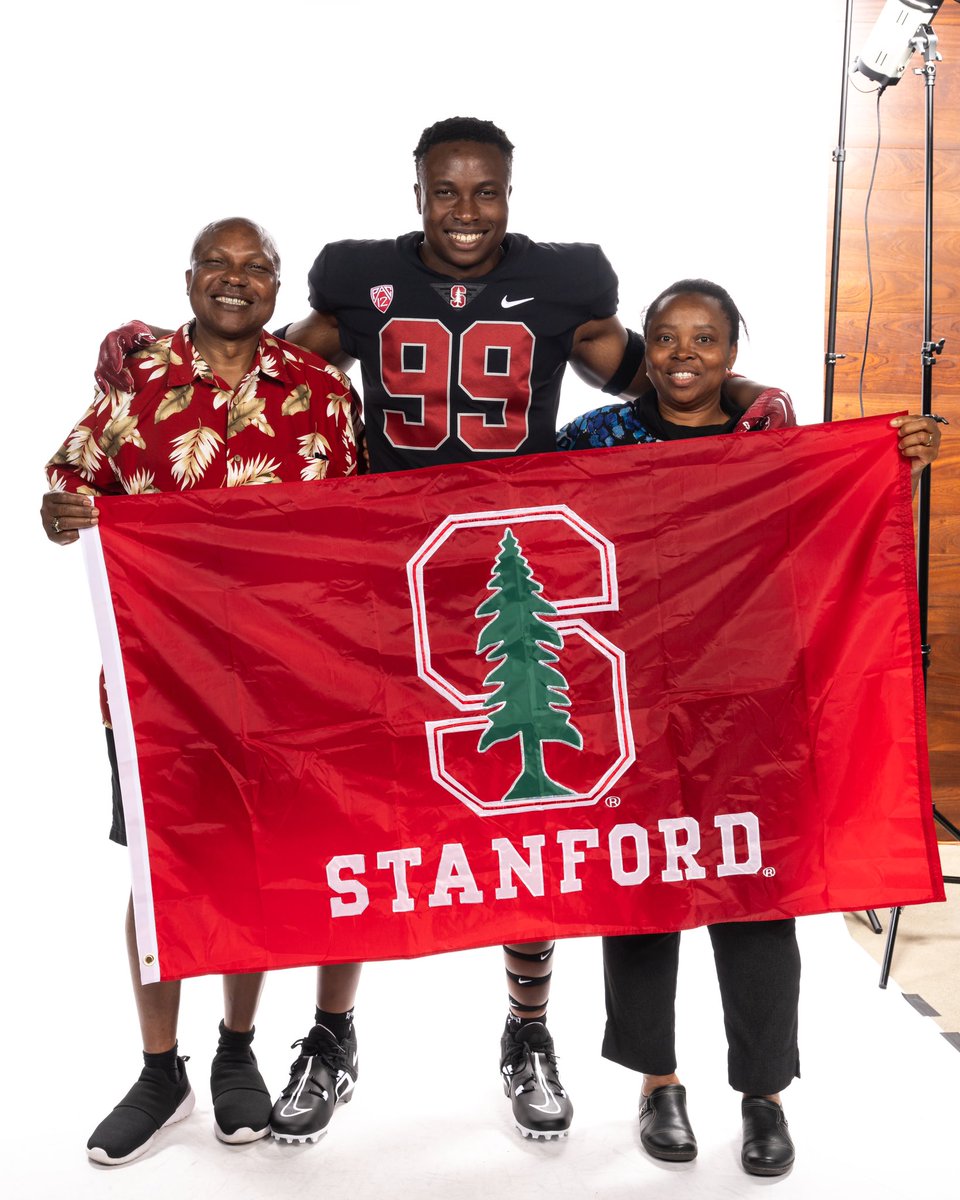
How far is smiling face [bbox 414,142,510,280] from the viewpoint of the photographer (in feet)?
6.87

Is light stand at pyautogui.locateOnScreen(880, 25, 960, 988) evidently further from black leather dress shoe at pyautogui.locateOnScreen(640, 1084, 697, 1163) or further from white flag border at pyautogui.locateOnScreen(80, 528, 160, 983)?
white flag border at pyautogui.locateOnScreen(80, 528, 160, 983)

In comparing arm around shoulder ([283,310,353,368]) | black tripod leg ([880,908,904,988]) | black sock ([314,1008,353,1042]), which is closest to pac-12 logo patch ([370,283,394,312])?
arm around shoulder ([283,310,353,368])

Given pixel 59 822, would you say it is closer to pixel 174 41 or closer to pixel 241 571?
pixel 241 571

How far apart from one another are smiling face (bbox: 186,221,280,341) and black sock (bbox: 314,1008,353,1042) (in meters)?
1.21

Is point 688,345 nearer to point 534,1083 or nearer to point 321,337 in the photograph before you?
point 321,337

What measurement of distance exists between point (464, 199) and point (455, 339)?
0.24 meters

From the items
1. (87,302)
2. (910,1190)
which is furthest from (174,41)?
(910,1190)

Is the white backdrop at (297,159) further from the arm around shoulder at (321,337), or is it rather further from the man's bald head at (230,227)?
the man's bald head at (230,227)

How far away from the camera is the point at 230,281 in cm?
199

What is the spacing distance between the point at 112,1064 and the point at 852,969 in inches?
62.9

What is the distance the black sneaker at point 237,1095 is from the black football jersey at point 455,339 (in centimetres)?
108

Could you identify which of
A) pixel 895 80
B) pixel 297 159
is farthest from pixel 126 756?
pixel 895 80

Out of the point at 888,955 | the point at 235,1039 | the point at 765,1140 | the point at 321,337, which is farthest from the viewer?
the point at 888,955

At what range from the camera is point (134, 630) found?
1934mm
